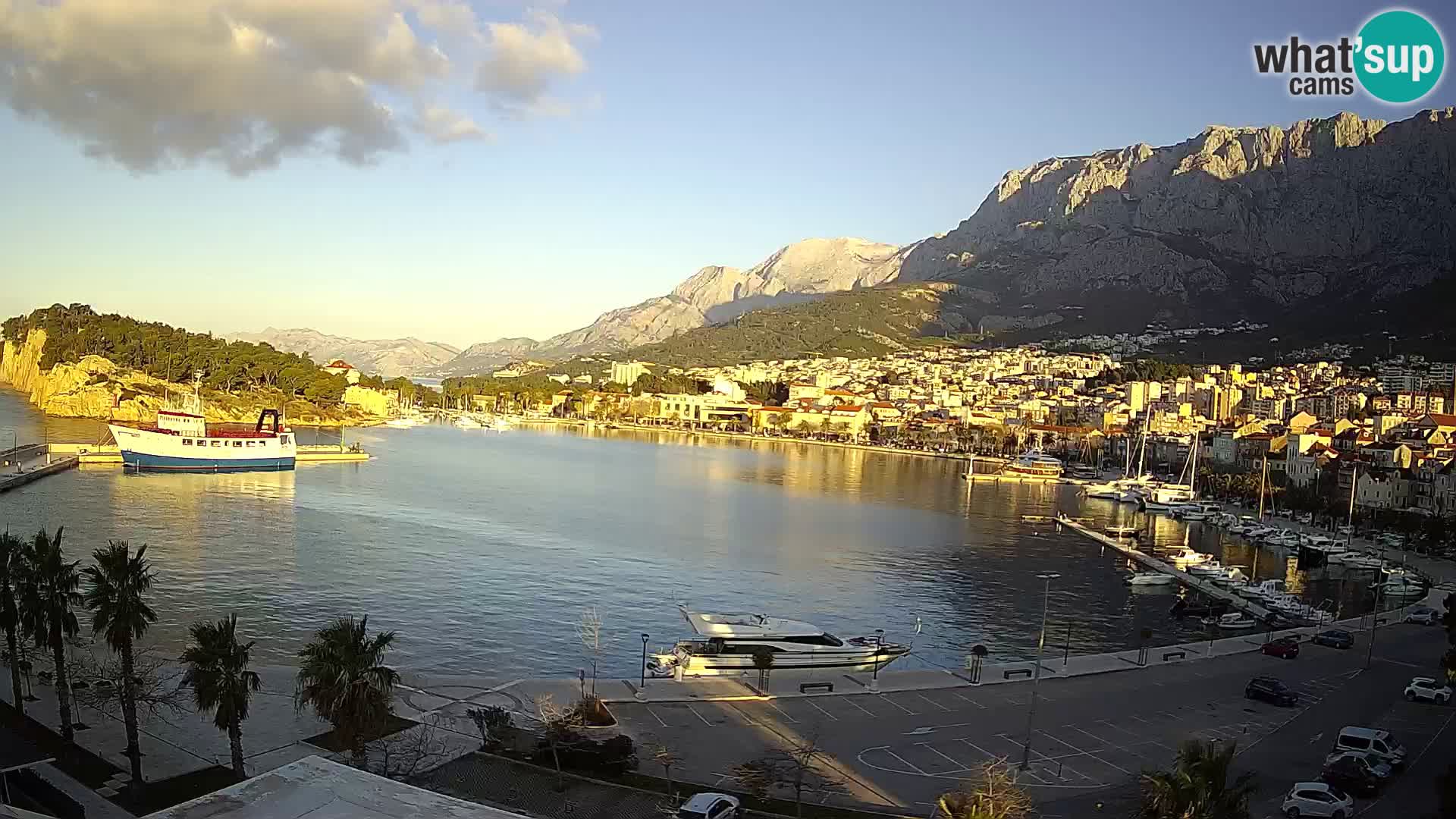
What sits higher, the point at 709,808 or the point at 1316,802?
the point at 1316,802

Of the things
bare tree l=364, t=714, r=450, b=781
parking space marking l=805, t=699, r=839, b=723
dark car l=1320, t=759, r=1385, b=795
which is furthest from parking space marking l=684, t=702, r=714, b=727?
dark car l=1320, t=759, r=1385, b=795

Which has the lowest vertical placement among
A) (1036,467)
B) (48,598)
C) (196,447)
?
(196,447)

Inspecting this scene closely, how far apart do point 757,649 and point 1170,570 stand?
26064 mm

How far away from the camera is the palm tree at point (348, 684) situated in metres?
13.6

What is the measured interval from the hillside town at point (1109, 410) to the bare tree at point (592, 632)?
173 ft

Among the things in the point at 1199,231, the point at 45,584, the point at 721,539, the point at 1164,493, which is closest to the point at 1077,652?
the point at 721,539

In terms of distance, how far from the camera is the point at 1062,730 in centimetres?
1878

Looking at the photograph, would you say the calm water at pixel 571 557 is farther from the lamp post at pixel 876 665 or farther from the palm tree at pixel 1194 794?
the palm tree at pixel 1194 794

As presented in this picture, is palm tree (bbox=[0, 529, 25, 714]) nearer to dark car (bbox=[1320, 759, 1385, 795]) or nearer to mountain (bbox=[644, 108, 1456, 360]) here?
dark car (bbox=[1320, 759, 1385, 795])

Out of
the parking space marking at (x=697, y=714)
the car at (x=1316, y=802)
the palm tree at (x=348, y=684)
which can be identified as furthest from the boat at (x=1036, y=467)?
the palm tree at (x=348, y=684)

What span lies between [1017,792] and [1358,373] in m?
129

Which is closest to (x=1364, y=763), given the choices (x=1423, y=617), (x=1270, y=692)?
(x=1270, y=692)

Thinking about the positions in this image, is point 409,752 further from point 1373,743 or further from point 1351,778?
point 1373,743

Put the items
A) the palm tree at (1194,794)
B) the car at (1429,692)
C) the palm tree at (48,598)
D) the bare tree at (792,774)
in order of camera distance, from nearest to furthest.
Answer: the palm tree at (1194,794), the bare tree at (792,774), the palm tree at (48,598), the car at (1429,692)
